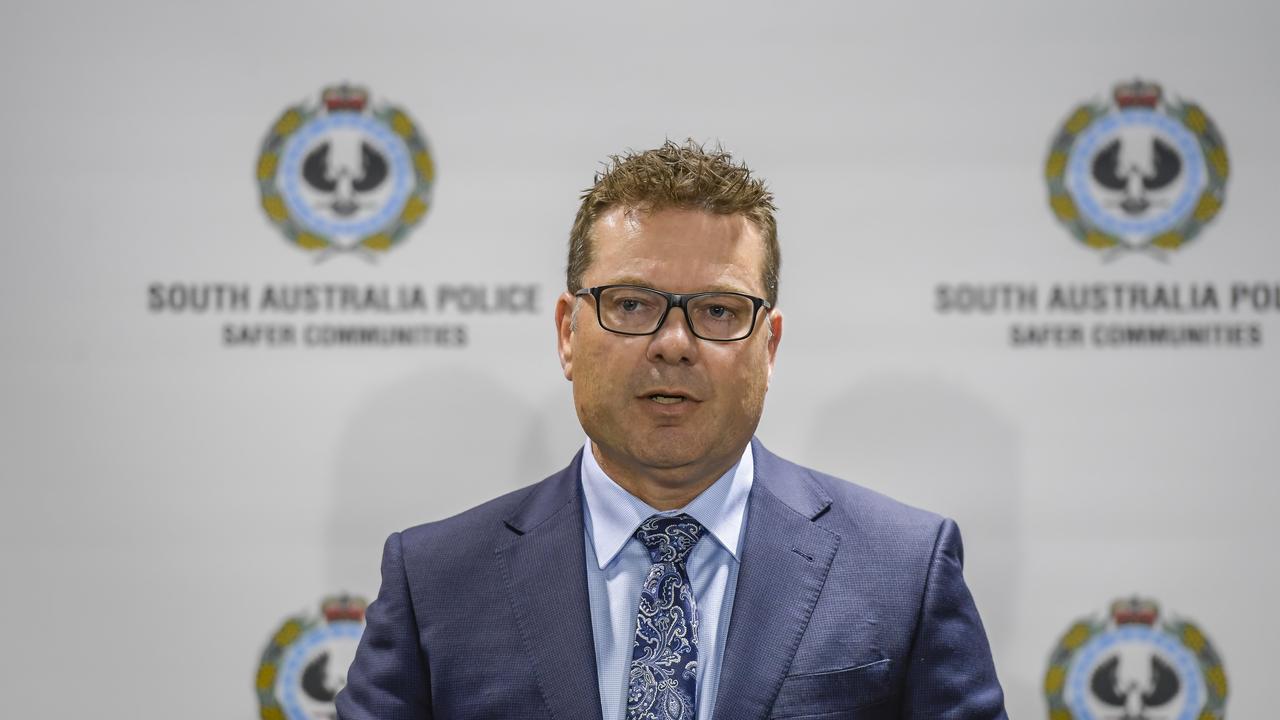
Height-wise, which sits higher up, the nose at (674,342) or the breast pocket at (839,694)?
the nose at (674,342)

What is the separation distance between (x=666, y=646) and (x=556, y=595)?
0.19 meters

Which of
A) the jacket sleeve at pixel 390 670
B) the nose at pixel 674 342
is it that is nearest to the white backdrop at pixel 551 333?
the jacket sleeve at pixel 390 670

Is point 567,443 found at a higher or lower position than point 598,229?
lower

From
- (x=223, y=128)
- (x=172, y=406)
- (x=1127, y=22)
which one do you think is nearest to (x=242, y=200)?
(x=223, y=128)

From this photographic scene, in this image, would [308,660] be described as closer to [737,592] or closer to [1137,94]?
[737,592]

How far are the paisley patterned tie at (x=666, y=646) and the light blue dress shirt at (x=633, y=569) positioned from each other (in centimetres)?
2

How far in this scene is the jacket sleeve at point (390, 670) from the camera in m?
1.63

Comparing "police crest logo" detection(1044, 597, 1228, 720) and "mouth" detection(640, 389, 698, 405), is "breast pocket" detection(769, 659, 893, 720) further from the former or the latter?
"police crest logo" detection(1044, 597, 1228, 720)

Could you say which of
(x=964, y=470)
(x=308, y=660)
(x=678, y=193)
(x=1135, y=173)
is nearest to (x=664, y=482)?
(x=678, y=193)

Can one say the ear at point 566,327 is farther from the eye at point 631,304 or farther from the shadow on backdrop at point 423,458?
the shadow on backdrop at point 423,458

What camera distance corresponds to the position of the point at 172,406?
8.11 ft

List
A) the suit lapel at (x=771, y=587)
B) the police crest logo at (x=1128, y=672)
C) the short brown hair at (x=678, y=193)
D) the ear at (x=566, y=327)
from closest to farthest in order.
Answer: the suit lapel at (x=771, y=587)
the short brown hair at (x=678, y=193)
the ear at (x=566, y=327)
the police crest logo at (x=1128, y=672)

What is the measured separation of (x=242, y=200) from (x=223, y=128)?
0.17m

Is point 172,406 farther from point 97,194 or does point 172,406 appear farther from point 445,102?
point 445,102
